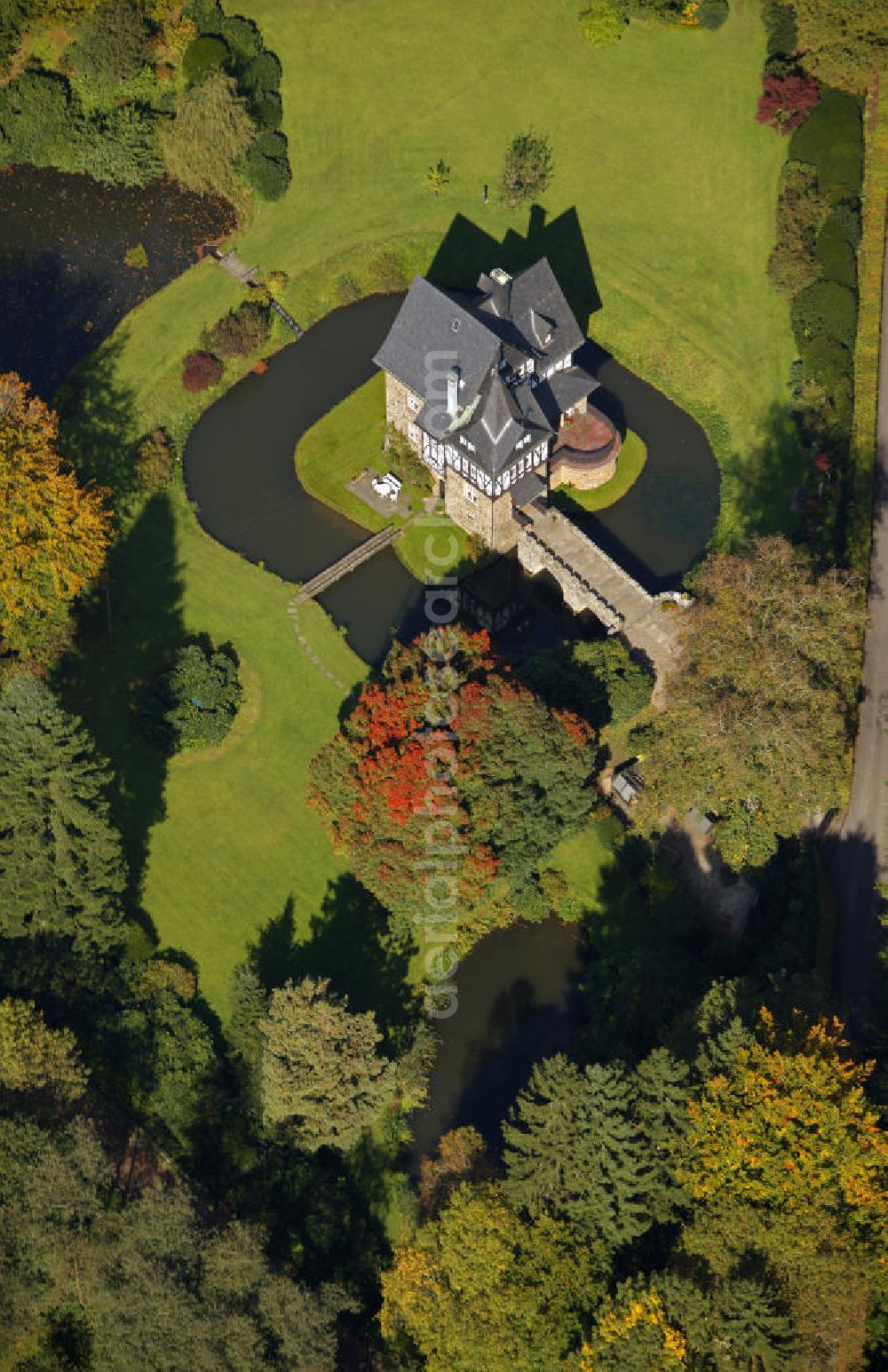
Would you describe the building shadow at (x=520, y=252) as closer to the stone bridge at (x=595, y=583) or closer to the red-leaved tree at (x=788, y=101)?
the red-leaved tree at (x=788, y=101)

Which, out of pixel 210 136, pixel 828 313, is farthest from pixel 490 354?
pixel 210 136

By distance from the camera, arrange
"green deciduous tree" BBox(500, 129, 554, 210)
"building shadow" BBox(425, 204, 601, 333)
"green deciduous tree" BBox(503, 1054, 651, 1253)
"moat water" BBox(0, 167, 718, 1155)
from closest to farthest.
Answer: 1. "green deciduous tree" BBox(503, 1054, 651, 1253)
2. "moat water" BBox(0, 167, 718, 1155)
3. "building shadow" BBox(425, 204, 601, 333)
4. "green deciduous tree" BBox(500, 129, 554, 210)

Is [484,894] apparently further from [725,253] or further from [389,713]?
[725,253]

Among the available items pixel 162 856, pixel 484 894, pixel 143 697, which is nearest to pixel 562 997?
pixel 484 894

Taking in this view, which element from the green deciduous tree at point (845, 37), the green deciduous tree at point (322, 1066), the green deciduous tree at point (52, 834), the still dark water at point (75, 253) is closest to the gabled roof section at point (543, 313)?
the still dark water at point (75, 253)

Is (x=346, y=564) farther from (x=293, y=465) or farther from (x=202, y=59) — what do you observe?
(x=202, y=59)

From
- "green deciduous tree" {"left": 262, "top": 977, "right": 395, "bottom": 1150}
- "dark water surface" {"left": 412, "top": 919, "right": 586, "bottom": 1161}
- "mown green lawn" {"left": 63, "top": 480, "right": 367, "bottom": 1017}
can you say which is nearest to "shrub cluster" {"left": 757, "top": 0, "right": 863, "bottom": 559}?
"dark water surface" {"left": 412, "top": 919, "right": 586, "bottom": 1161}

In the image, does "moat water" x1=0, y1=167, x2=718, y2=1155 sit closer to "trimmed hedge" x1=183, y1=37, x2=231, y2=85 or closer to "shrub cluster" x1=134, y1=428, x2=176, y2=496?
"shrub cluster" x1=134, y1=428, x2=176, y2=496
